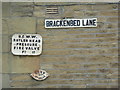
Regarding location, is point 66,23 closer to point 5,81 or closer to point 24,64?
point 24,64

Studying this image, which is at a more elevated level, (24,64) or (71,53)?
(71,53)

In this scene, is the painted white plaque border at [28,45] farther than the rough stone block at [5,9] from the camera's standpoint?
No

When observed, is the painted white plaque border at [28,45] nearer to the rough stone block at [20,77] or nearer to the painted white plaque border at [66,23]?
the painted white plaque border at [66,23]

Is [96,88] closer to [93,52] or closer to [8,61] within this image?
[93,52]

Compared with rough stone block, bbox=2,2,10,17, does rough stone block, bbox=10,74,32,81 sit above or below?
below

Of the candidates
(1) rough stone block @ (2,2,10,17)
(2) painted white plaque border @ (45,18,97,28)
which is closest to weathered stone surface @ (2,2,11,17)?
(1) rough stone block @ (2,2,10,17)

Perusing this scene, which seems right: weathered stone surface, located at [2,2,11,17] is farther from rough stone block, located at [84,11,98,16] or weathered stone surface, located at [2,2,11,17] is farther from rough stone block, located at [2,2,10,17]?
rough stone block, located at [84,11,98,16]

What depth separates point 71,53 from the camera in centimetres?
434

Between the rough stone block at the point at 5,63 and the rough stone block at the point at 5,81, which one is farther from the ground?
the rough stone block at the point at 5,63

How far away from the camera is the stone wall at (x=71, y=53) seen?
430 centimetres

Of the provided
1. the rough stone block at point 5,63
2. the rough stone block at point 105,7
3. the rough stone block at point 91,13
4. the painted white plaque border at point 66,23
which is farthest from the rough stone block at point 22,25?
the rough stone block at point 105,7

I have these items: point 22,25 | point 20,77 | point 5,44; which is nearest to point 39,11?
point 22,25

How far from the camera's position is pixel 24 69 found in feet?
14.3

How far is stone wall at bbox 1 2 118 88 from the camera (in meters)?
4.30
